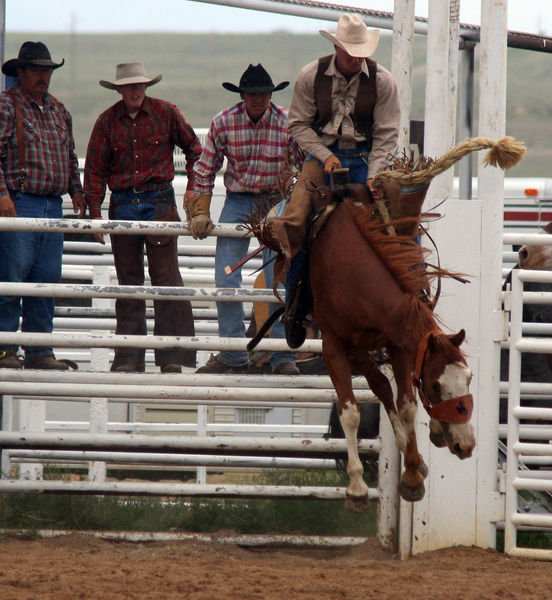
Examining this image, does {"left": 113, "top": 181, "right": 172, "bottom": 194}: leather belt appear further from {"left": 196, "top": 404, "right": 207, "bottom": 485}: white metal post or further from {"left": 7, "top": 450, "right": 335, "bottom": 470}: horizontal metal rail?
{"left": 196, "top": 404, "right": 207, "bottom": 485}: white metal post

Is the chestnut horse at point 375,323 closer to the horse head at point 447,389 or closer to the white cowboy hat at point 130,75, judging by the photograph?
the horse head at point 447,389

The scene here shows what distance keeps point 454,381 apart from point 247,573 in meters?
1.53

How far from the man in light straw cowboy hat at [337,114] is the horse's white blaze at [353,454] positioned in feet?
1.78

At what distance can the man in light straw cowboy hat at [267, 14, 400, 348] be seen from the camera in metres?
5.04

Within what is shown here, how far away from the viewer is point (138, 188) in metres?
6.41

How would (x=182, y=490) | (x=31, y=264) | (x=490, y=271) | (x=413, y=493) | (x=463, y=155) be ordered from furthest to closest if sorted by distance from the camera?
1. (x=31, y=264)
2. (x=182, y=490)
3. (x=490, y=271)
4. (x=413, y=493)
5. (x=463, y=155)

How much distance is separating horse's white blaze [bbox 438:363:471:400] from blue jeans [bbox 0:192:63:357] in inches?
115

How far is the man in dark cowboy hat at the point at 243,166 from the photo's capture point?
6.09 meters

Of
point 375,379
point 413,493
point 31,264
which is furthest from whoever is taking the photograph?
point 31,264

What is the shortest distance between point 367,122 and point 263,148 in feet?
3.78

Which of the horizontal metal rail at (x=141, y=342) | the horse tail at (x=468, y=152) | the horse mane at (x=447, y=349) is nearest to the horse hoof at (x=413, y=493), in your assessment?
the horse mane at (x=447, y=349)

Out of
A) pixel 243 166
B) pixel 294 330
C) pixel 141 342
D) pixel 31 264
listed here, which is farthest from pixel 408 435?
pixel 31 264

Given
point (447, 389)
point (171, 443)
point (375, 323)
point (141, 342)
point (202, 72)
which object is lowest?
point (171, 443)

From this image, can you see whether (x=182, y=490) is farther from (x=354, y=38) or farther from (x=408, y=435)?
(x=354, y=38)
